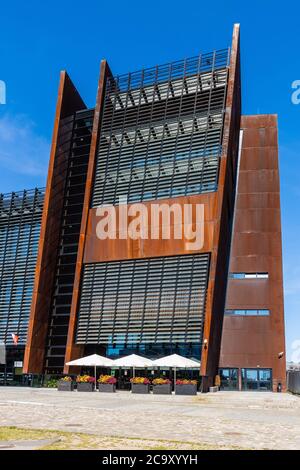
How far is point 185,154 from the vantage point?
120 feet

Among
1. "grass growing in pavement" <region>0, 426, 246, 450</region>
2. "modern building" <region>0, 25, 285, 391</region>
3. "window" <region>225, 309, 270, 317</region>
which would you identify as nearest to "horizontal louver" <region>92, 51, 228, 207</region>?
"modern building" <region>0, 25, 285, 391</region>

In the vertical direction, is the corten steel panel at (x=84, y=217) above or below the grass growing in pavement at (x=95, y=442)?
above

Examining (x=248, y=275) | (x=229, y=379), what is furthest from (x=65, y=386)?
(x=248, y=275)

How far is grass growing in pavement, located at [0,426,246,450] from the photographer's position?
8.38 metres

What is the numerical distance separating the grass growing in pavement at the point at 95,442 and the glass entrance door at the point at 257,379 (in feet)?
104

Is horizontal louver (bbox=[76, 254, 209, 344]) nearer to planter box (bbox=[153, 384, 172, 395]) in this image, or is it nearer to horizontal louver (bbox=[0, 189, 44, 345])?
planter box (bbox=[153, 384, 172, 395])

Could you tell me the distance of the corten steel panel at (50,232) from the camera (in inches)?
1480

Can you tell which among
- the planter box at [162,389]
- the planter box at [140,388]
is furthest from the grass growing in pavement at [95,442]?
the planter box at [140,388]

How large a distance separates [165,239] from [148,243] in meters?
1.34

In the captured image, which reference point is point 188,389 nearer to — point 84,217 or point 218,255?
point 218,255

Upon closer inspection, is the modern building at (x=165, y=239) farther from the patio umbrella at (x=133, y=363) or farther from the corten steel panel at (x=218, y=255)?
Result: the patio umbrella at (x=133, y=363)

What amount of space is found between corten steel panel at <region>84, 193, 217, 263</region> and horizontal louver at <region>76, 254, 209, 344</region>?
20.1 inches

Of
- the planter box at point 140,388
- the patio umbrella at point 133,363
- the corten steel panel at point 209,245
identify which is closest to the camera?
the patio umbrella at point 133,363

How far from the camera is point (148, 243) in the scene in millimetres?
35500
